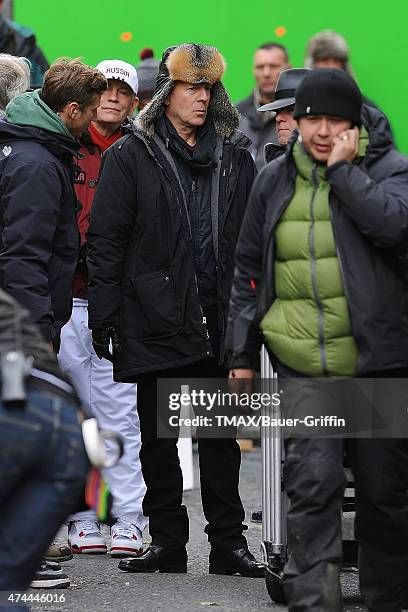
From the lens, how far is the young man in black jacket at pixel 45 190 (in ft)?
21.9

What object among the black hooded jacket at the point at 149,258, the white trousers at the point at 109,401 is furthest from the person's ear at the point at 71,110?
the white trousers at the point at 109,401

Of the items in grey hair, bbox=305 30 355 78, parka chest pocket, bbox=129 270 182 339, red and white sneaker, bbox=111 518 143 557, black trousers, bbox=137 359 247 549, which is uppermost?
grey hair, bbox=305 30 355 78

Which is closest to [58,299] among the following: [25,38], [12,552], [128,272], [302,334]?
[128,272]

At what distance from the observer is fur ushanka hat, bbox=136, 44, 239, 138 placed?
23.4 ft

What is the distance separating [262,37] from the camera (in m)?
10.7

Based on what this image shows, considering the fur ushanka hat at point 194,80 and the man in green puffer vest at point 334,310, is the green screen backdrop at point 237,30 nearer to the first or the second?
the fur ushanka hat at point 194,80

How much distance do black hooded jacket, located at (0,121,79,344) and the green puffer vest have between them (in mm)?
1275

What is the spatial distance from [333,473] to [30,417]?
1759 millimetres

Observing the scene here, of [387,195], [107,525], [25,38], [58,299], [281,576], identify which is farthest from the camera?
[25,38]

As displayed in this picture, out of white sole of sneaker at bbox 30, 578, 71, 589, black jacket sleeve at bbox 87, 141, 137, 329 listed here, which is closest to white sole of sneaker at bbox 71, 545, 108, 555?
white sole of sneaker at bbox 30, 578, 71, 589

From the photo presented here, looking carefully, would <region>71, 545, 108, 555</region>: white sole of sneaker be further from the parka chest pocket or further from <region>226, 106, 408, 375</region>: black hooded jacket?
<region>226, 106, 408, 375</region>: black hooded jacket

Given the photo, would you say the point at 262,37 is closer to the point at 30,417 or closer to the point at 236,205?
the point at 236,205

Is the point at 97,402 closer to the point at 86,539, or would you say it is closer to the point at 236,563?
the point at 86,539

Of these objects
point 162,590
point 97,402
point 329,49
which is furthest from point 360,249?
point 329,49
